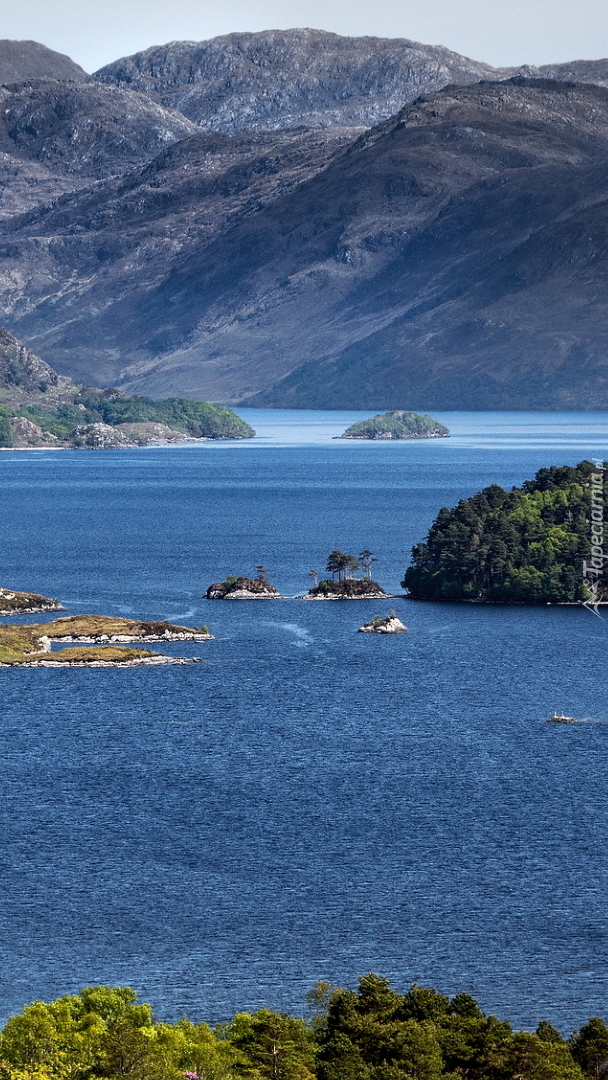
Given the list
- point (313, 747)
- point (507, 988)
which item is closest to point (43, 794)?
point (313, 747)

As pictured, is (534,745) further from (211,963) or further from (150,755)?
(211,963)

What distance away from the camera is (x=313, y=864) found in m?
107

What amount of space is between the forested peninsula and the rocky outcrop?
108062 mm

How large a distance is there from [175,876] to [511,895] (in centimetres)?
1792

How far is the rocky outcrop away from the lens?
616 feet

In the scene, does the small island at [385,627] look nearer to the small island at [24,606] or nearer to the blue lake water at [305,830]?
the blue lake water at [305,830]

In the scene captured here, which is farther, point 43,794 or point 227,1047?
point 43,794

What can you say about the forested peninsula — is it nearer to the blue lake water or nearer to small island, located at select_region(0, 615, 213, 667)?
the blue lake water

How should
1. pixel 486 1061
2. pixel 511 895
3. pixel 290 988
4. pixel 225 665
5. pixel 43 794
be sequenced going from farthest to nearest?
pixel 225 665
pixel 43 794
pixel 511 895
pixel 290 988
pixel 486 1061

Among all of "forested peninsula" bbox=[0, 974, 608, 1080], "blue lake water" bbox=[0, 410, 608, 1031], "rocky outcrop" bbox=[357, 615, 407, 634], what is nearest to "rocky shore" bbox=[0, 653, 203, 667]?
"blue lake water" bbox=[0, 410, 608, 1031]

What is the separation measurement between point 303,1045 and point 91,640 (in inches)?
4225

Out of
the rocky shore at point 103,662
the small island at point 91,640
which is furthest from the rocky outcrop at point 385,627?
the rocky shore at point 103,662

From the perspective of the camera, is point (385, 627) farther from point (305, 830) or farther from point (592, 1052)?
point (592, 1052)

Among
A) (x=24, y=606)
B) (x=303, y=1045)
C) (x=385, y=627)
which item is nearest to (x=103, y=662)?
(x=24, y=606)
